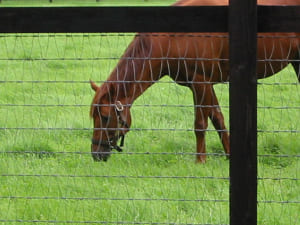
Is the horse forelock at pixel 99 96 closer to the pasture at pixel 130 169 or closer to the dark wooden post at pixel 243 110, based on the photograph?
the pasture at pixel 130 169

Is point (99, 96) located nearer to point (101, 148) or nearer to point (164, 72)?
point (101, 148)

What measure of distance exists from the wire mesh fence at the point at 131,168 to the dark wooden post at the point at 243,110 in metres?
0.20

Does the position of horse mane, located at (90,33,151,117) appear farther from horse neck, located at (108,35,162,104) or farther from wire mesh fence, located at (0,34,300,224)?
wire mesh fence, located at (0,34,300,224)

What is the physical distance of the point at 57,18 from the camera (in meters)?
3.47

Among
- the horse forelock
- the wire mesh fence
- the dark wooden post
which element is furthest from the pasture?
the dark wooden post

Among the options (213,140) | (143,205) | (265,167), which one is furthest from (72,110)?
(143,205)

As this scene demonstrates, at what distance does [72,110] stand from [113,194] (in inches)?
106

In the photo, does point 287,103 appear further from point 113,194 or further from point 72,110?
point 113,194

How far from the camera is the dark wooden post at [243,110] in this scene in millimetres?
3215

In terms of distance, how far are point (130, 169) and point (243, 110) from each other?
2.50 m

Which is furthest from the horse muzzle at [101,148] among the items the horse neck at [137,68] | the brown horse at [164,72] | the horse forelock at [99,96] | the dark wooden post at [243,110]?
the dark wooden post at [243,110]

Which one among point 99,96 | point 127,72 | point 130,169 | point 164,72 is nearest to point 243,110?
point 130,169

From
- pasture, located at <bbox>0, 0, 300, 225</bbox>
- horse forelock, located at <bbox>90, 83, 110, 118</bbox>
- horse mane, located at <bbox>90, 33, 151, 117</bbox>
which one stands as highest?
horse mane, located at <bbox>90, 33, 151, 117</bbox>

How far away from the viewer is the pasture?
4434 millimetres
